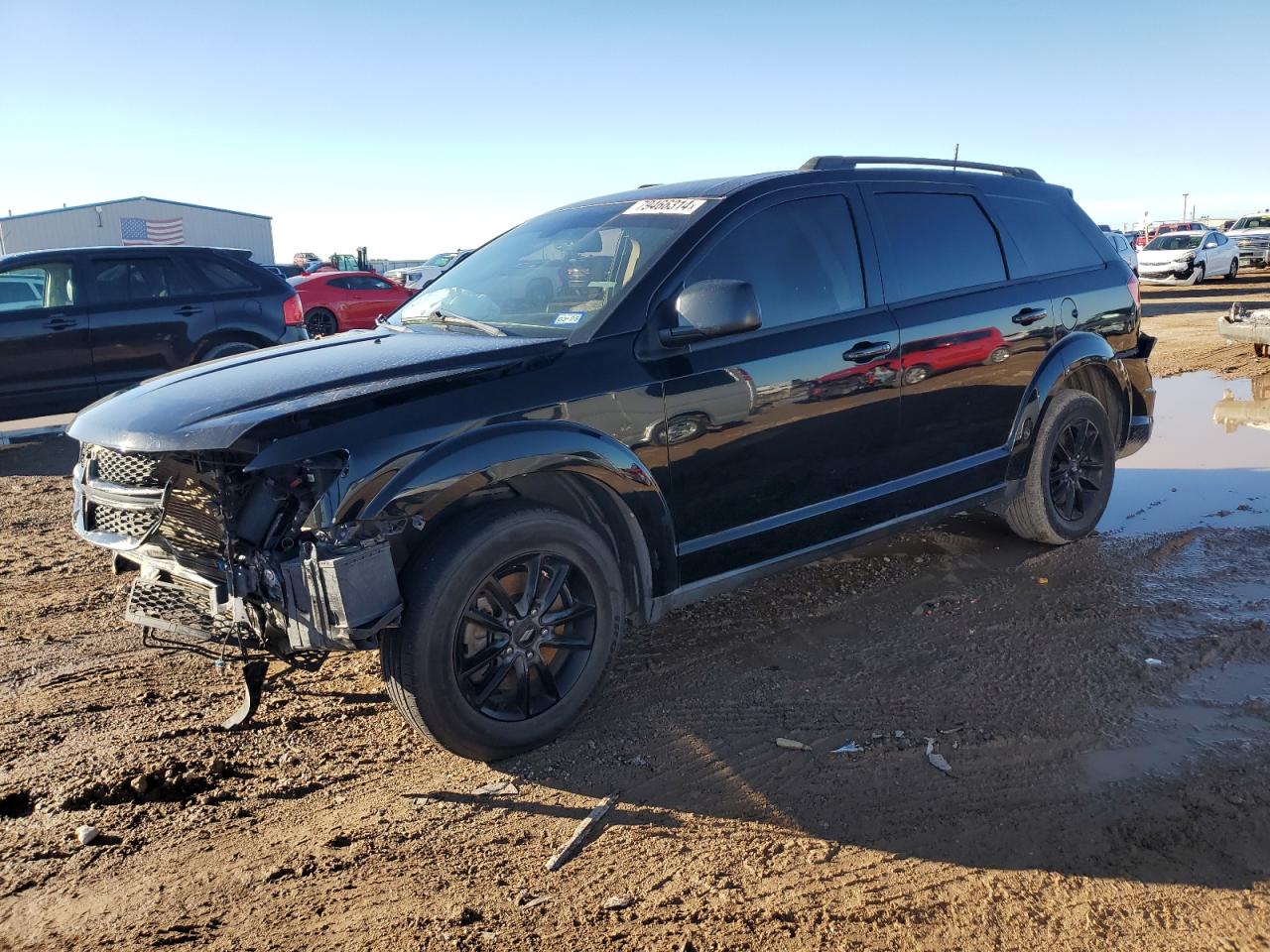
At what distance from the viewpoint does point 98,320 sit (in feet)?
30.3

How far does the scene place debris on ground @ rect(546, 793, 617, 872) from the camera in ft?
9.35

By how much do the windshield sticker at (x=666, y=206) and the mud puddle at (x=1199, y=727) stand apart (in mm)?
2556

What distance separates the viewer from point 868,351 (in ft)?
14.1

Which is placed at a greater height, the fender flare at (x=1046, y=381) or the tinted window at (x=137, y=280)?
the tinted window at (x=137, y=280)

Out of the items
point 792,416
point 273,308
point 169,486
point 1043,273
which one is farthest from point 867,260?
point 273,308

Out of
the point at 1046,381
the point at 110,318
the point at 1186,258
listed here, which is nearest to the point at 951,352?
the point at 1046,381

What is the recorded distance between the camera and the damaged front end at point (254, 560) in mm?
2889

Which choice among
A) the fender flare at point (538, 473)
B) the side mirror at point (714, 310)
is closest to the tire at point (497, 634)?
the fender flare at point (538, 473)

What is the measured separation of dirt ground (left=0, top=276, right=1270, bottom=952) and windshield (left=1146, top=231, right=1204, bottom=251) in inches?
1080

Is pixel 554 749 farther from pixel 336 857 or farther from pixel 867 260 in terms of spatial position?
pixel 867 260

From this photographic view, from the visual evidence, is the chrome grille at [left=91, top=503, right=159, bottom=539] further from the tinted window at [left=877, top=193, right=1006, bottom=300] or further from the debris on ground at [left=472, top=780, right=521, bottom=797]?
the tinted window at [left=877, top=193, right=1006, bottom=300]

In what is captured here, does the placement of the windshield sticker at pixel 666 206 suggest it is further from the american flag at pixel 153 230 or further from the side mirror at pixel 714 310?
the american flag at pixel 153 230

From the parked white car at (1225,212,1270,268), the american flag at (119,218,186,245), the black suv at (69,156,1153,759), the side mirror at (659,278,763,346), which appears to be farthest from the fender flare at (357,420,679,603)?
the american flag at (119,218,186,245)

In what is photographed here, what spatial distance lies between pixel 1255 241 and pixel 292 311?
33.8m
